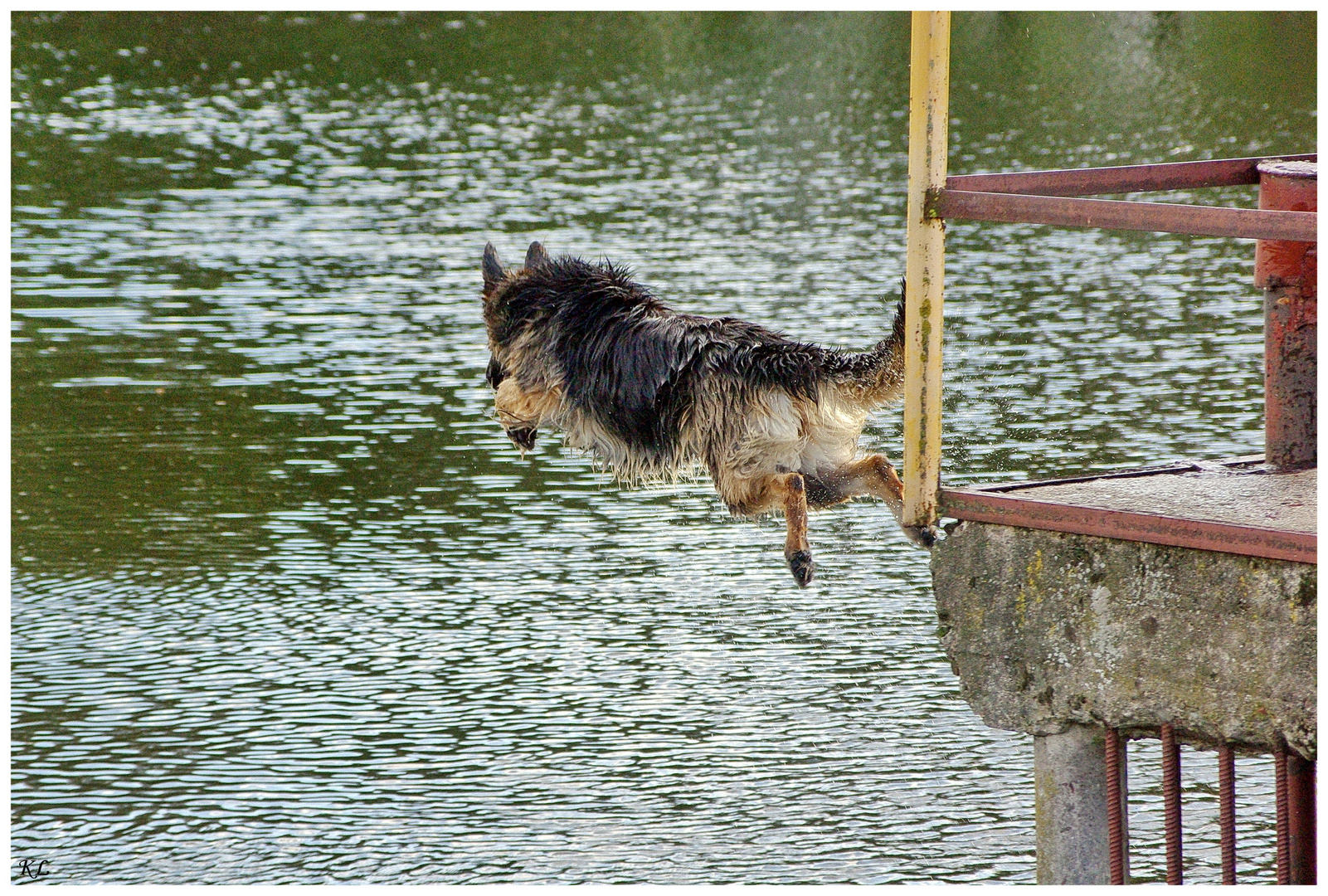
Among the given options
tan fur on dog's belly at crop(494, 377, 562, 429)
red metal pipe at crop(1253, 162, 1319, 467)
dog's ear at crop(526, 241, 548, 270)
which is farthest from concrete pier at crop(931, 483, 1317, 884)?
dog's ear at crop(526, 241, 548, 270)

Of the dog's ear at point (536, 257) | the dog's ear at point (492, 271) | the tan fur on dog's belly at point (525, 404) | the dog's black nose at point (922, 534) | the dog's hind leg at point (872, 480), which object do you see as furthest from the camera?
the dog's ear at point (492, 271)

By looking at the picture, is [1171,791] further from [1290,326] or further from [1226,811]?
[1290,326]

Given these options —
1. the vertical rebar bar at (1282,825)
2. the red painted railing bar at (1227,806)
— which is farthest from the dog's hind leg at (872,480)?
the vertical rebar bar at (1282,825)

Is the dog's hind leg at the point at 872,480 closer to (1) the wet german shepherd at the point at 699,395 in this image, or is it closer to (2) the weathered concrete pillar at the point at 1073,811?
(1) the wet german shepherd at the point at 699,395

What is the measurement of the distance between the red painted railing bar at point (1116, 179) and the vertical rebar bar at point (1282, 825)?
63.7 inches

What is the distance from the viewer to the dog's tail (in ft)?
16.5

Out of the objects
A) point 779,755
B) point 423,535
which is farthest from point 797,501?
point 423,535

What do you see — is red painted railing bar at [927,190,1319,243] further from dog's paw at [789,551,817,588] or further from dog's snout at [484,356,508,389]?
dog's snout at [484,356,508,389]

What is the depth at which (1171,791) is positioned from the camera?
15.3 ft

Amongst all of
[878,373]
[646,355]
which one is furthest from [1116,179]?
[646,355]

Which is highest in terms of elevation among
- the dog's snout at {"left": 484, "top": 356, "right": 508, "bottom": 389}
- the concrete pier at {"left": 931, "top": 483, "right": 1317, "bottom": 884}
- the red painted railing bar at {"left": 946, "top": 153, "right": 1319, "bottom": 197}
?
the red painted railing bar at {"left": 946, "top": 153, "right": 1319, "bottom": 197}

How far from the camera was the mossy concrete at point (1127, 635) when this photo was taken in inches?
169

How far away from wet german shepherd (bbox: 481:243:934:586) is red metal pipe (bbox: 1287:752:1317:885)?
1.34m

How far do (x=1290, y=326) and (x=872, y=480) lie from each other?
1.30 m
